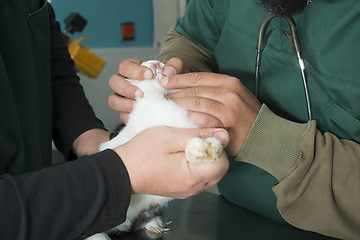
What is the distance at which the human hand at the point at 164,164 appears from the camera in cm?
48

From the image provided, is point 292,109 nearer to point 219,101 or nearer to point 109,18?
point 219,101

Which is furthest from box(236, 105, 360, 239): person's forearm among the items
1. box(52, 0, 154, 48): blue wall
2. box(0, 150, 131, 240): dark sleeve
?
box(52, 0, 154, 48): blue wall

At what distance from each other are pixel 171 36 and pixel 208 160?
2.19 feet

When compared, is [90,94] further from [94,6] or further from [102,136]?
[102,136]

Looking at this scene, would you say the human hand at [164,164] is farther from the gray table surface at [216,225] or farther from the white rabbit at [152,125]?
the gray table surface at [216,225]

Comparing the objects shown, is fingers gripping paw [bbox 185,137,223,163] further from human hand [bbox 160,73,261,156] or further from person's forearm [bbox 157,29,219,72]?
person's forearm [bbox 157,29,219,72]

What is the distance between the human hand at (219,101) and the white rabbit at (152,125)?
0.9 inches

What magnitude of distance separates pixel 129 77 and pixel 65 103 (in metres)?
0.22

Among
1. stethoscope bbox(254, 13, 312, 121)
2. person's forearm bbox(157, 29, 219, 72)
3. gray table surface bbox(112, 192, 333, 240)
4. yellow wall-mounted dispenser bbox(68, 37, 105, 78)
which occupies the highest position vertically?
stethoscope bbox(254, 13, 312, 121)

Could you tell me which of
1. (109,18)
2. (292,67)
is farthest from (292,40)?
(109,18)

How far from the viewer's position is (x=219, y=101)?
630mm

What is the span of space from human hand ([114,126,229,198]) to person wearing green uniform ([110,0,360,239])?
0.34 feet

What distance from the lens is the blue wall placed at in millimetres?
2168

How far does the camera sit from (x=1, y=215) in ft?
1.30
